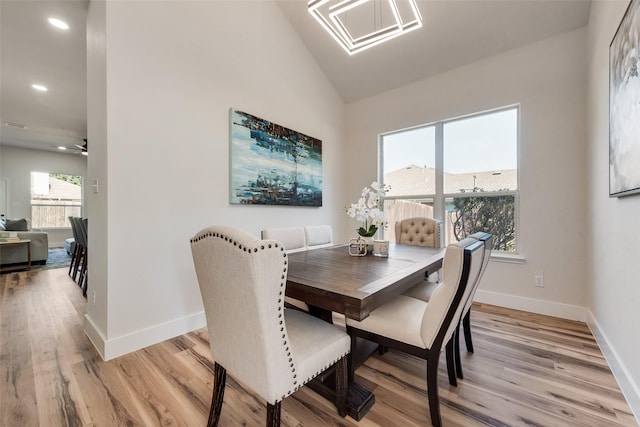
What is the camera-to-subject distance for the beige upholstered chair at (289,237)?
2.23 metres

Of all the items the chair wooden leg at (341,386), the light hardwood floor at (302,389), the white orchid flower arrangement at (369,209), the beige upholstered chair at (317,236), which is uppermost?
the white orchid flower arrangement at (369,209)

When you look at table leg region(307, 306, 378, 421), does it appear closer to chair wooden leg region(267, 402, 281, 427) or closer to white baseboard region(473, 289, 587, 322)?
chair wooden leg region(267, 402, 281, 427)

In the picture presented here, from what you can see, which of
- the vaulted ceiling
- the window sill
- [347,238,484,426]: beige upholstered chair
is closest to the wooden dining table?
[347,238,484,426]: beige upholstered chair

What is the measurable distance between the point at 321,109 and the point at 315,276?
125 inches

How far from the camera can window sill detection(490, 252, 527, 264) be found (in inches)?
111

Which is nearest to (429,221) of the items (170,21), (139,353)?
(139,353)

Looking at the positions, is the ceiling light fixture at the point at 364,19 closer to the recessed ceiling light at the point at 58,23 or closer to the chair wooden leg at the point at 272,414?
the chair wooden leg at the point at 272,414

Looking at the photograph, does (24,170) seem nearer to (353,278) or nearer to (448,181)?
(353,278)

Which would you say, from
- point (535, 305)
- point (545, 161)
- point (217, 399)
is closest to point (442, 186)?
point (545, 161)

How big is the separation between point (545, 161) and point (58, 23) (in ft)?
17.3

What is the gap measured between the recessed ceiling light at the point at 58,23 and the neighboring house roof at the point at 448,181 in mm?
4142

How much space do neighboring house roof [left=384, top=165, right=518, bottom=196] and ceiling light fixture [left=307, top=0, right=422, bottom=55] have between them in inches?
71.1

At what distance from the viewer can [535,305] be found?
2734 mm

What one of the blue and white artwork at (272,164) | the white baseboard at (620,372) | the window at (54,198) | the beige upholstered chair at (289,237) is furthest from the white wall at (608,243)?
the window at (54,198)
